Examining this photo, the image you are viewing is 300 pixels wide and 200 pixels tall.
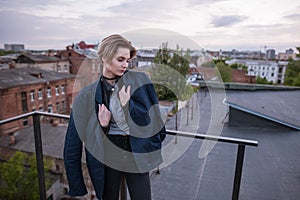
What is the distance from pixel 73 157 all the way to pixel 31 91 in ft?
40.0

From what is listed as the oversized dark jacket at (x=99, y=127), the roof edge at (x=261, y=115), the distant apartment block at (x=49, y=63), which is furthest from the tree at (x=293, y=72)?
the oversized dark jacket at (x=99, y=127)

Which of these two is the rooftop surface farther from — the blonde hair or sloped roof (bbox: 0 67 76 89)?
sloped roof (bbox: 0 67 76 89)

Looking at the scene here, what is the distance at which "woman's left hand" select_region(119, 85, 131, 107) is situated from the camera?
3.08ft

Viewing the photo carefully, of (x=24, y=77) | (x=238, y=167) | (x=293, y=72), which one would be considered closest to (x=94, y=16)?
(x=238, y=167)

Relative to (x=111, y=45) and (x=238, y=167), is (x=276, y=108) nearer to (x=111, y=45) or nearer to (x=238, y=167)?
(x=238, y=167)

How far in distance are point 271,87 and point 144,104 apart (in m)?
9.85

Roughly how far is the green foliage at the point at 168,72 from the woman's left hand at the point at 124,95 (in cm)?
16

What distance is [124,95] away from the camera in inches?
37.0

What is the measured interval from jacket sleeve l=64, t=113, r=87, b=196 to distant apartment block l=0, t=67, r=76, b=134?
9130 millimetres

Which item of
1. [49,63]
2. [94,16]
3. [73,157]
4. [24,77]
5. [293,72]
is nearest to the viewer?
[73,157]

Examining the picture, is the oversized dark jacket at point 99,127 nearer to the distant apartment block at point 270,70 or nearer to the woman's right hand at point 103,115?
the woman's right hand at point 103,115

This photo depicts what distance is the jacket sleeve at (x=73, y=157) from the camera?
992 mm

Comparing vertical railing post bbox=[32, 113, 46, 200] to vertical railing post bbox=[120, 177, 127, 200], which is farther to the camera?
vertical railing post bbox=[32, 113, 46, 200]

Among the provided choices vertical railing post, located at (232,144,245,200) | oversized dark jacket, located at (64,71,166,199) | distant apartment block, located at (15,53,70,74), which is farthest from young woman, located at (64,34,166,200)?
distant apartment block, located at (15,53,70,74)
